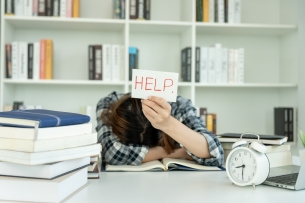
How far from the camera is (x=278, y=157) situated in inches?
51.8

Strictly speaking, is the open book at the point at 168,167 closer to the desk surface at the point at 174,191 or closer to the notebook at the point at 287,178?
the desk surface at the point at 174,191

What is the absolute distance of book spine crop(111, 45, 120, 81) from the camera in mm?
2750

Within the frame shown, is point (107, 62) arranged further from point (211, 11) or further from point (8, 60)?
point (211, 11)

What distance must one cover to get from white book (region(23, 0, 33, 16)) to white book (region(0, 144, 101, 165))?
1971 mm

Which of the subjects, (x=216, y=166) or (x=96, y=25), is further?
(x=96, y=25)

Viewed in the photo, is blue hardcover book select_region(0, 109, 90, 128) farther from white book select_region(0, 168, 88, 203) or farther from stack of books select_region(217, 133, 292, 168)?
stack of books select_region(217, 133, 292, 168)

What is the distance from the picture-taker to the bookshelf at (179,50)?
110 inches

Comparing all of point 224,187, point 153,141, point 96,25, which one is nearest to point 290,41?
point 96,25

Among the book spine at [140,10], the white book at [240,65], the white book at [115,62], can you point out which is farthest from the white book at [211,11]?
the white book at [115,62]

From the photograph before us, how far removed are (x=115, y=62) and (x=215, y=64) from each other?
27.1 inches

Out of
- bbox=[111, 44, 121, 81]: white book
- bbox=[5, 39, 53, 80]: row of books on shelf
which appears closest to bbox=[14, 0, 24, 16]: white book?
bbox=[5, 39, 53, 80]: row of books on shelf

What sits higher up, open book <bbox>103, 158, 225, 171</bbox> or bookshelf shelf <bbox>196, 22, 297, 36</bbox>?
bookshelf shelf <bbox>196, 22, 297, 36</bbox>

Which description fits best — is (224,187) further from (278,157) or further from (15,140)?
(15,140)

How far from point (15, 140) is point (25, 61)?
6.38 ft
